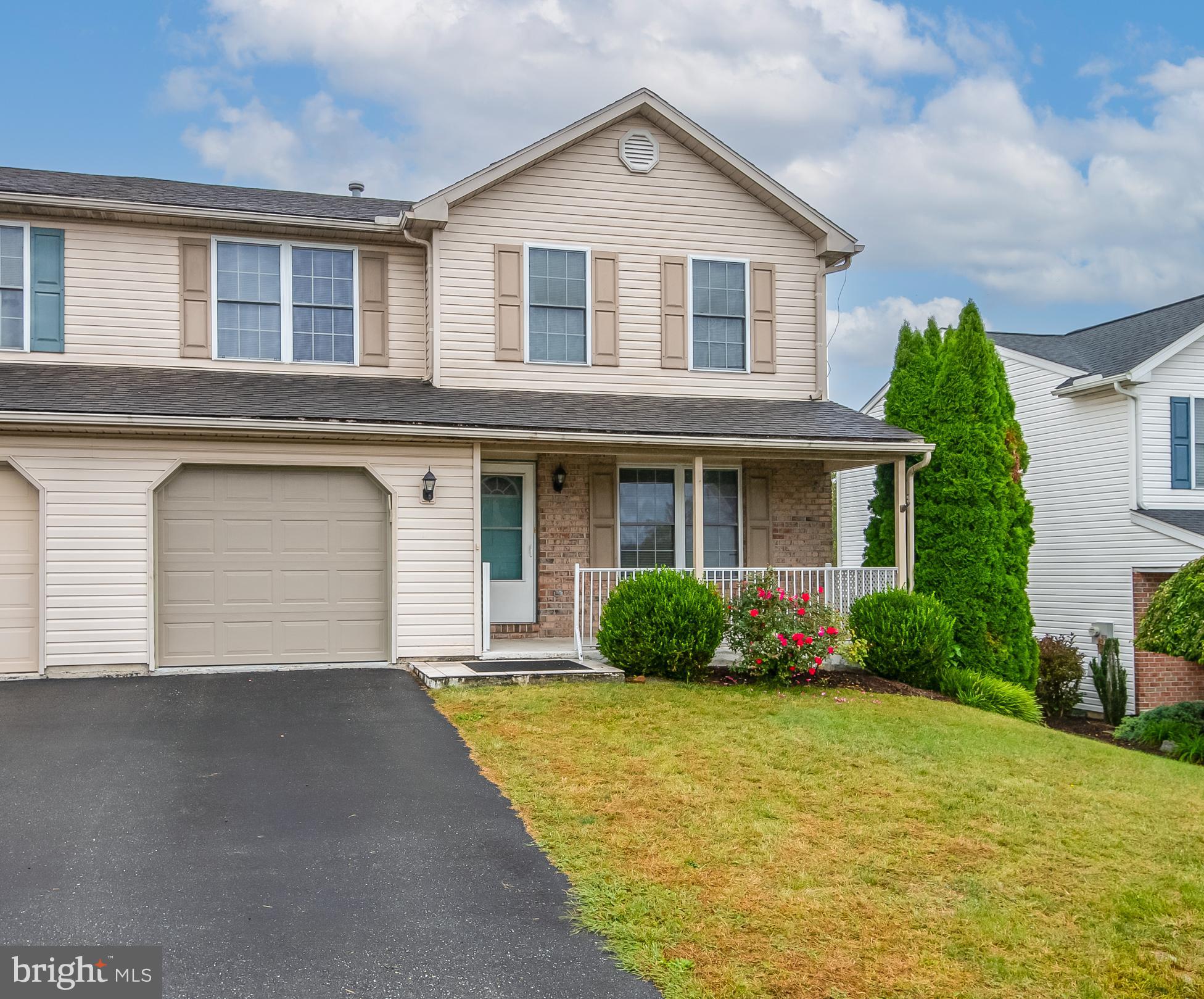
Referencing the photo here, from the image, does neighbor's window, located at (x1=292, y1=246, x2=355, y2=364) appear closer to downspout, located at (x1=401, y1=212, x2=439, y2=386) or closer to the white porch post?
downspout, located at (x1=401, y1=212, x2=439, y2=386)

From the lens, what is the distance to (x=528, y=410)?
12094mm

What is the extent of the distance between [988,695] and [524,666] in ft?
17.5

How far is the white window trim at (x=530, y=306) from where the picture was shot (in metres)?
13.1

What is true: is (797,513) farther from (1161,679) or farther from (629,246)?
(1161,679)

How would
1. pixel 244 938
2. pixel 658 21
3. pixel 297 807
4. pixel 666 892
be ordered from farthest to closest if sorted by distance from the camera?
pixel 658 21 → pixel 297 807 → pixel 666 892 → pixel 244 938

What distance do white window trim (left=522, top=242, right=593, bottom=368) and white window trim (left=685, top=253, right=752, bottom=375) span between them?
1321mm

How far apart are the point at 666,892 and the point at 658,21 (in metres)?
16.8

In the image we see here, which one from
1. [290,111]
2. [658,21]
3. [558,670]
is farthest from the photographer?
[290,111]

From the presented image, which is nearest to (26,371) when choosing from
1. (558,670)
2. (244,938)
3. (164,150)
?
(558,670)

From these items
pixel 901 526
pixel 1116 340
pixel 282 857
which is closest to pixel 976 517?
pixel 901 526

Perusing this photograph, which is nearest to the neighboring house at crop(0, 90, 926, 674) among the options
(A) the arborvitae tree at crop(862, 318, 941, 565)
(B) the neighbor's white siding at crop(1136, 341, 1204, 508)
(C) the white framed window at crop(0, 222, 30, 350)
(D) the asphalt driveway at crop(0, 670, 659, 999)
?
(C) the white framed window at crop(0, 222, 30, 350)

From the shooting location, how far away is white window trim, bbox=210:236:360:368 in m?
12.5

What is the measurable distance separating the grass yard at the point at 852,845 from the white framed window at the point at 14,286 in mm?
6963

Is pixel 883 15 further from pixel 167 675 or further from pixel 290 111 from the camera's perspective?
pixel 167 675
